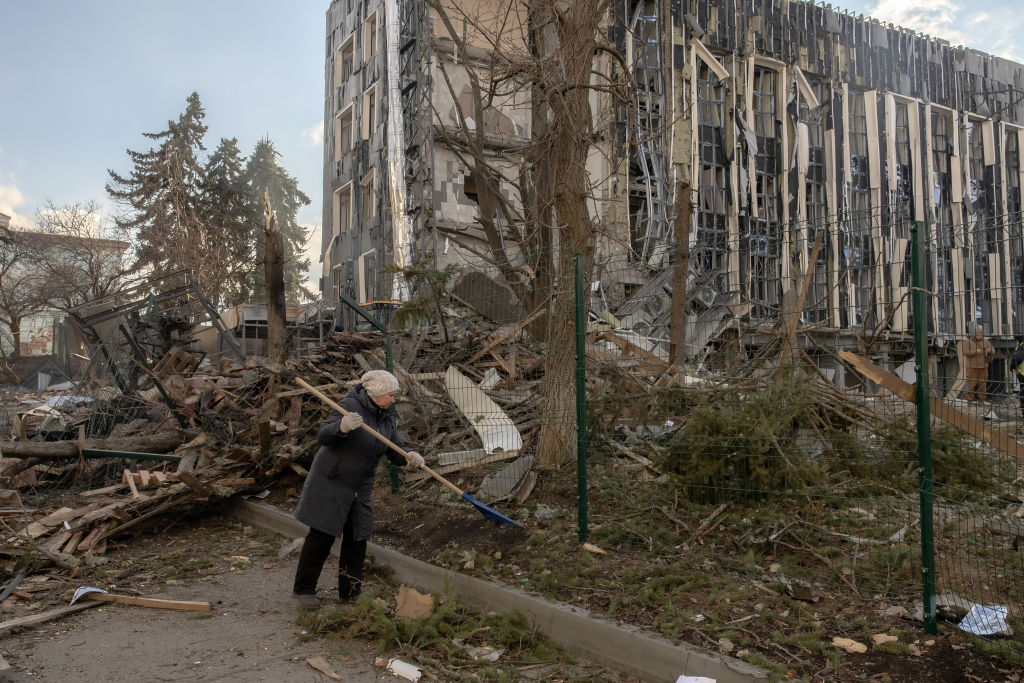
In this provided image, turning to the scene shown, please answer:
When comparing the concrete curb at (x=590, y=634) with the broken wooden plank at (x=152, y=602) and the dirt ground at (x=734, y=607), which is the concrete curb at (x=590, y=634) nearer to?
the dirt ground at (x=734, y=607)

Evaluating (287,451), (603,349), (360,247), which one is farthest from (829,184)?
(287,451)

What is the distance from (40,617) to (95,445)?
424 centimetres

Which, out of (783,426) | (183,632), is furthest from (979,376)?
(183,632)

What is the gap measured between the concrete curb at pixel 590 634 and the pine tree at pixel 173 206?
26.7 metres

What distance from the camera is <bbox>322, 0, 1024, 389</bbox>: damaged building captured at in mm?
23609

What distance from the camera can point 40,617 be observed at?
4996 millimetres

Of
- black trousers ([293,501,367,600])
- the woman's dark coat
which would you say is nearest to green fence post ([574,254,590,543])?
the woman's dark coat

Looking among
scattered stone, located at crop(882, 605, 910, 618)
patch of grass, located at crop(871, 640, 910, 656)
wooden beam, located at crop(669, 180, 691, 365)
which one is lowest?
patch of grass, located at crop(871, 640, 910, 656)

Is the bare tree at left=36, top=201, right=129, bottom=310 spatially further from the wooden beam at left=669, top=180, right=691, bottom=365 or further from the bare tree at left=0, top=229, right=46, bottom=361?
the wooden beam at left=669, top=180, right=691, bottom=365

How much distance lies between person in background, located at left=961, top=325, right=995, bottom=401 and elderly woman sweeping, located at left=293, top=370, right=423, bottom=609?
11.5ft

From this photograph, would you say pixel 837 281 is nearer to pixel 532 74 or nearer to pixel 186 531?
pixel 532 74

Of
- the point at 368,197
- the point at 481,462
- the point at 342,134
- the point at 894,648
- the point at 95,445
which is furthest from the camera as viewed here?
the point at 342,134

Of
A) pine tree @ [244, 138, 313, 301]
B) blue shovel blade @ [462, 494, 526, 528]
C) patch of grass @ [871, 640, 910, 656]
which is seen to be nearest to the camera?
patch of grass @ [871, 640, 910, 656]

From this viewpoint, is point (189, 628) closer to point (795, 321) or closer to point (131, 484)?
point (131, 484)
